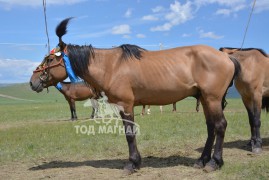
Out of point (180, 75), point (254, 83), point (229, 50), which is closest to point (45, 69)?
point (180, 75)

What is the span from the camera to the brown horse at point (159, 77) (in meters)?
6.55

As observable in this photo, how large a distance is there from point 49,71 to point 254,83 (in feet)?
15.6

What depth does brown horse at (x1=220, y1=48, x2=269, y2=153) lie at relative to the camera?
839 cm

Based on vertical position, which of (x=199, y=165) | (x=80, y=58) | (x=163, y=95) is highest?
(x=80, y=58)

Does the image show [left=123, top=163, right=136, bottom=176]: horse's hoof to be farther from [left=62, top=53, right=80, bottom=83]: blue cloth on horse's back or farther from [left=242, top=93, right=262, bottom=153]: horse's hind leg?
[left=242, top=93, right=262, bottom=153]: horse's hind leg

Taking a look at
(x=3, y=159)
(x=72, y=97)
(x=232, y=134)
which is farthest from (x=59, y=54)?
(x=72, y=97)

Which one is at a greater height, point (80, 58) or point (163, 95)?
point (80, 58)

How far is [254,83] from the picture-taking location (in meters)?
8.40

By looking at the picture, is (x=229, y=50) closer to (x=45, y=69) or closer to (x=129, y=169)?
(x=129, y=169)

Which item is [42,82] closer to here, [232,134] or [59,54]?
[59,54]

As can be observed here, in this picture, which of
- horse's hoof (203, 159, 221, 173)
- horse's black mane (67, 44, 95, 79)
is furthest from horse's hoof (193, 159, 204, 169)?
horse's black mane (67, 44, 95, 79)

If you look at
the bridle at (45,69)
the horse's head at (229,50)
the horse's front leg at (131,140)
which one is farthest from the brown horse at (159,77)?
the horse's head at (229,50)

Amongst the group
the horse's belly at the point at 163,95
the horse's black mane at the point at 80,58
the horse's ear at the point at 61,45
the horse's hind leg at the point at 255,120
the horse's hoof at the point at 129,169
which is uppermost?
the horse's ear at the point at 61,45

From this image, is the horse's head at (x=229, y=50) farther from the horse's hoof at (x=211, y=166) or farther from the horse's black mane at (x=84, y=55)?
the horse's hoof at (x=211, y=166)
